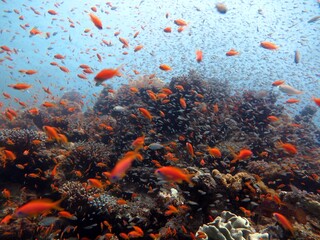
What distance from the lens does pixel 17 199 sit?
6.63 metres

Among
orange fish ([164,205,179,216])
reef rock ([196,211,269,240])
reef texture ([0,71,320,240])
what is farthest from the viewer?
reef texture ([0,71,320,240])

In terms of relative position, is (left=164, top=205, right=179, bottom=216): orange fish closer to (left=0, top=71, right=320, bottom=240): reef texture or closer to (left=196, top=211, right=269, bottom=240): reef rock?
(left=0, top=71, right=320, bottom=240): reef texture

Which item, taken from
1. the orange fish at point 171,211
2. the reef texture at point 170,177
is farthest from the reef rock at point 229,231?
the orange fish at point 171,211

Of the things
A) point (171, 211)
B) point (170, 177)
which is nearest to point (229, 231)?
point (171, 211)

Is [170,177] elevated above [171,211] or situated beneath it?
elevated above

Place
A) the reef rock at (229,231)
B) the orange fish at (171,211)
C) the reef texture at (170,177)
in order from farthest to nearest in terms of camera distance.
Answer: the reef texture at (170,177) → the orange fish at (171,211) → the reef rock at (229,231)

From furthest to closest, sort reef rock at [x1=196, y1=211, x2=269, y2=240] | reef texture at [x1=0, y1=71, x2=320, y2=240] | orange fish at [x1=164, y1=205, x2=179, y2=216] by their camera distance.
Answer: reef texture at [x1=0, y1=71, x2=320, y2=240] < orange fish at [x1=164, y1=205, x2=179, y2=216] < reef rock at [x1=196, y1=211, x2=269, y2=240]

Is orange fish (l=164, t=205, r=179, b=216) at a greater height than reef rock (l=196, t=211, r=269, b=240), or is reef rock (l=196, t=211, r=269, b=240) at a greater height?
reef rock (l=196, t=211, r=269, b=240)

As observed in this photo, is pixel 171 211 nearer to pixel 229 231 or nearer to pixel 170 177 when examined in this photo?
pixel 229 231

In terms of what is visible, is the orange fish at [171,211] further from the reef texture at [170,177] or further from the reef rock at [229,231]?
the reef rock at [229,231]

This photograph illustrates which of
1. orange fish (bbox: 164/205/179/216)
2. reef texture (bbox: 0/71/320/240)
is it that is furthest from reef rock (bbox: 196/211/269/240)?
orange fish (bbox: 164/205/179/216)

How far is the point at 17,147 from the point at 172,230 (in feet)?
18.7

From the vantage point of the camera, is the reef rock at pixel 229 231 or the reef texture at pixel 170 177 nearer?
the reef rock at pixel 229 231

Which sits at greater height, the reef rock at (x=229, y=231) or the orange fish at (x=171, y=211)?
the reef rock at (x=229, y=231)
